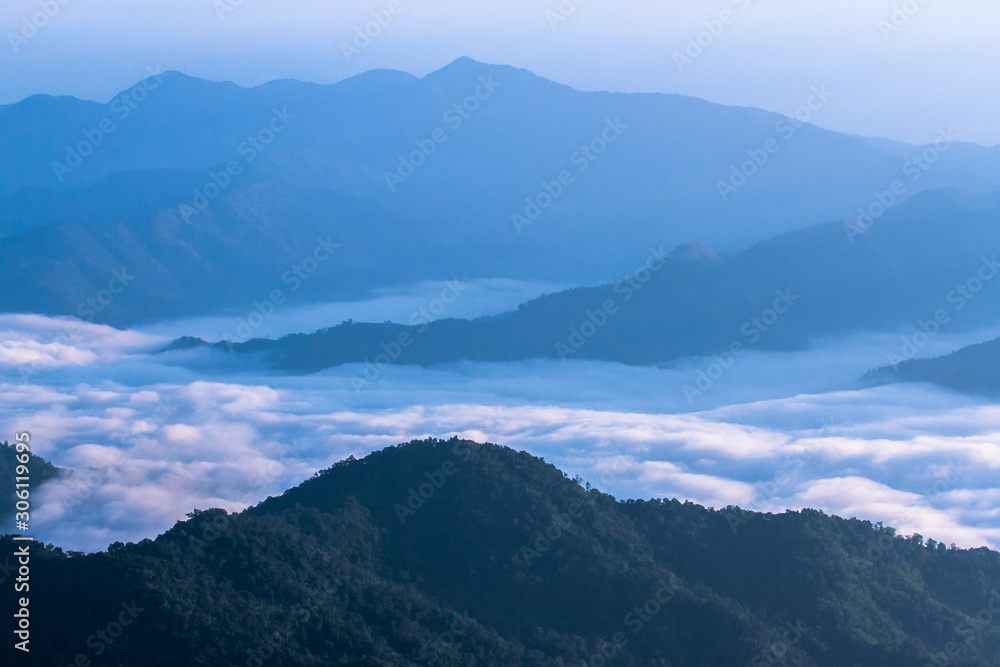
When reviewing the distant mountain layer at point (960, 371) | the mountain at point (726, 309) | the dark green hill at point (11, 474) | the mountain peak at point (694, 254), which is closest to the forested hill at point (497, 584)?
the dark green hill at point (11, 474)

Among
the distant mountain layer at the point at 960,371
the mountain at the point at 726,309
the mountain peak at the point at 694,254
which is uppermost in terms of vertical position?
the mountain peak at the point at 694,254

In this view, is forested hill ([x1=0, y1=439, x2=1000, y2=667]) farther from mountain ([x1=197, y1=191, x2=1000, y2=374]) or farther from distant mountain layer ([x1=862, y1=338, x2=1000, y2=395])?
mountain ([x1=197, y1=191, x2=1000, y2=374])

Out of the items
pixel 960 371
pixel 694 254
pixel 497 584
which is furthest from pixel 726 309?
pixel 497 584

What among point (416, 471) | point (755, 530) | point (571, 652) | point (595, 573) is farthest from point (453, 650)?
point (755, 530)

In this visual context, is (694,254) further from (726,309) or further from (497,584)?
(497,584)

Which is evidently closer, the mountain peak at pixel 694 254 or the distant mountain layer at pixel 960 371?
the distant mountain layer at pixel 960 371

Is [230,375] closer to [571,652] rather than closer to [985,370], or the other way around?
[985,370]

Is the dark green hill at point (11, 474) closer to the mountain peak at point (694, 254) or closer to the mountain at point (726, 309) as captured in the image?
the mountain at point (726, 309)
